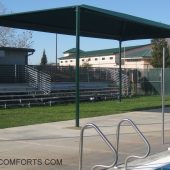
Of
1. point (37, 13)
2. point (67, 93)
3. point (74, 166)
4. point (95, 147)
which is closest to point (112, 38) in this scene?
point (67, 93)

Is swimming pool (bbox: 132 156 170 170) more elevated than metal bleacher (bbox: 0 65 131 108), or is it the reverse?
metal bleacher (bbox: 0 65 131 108)

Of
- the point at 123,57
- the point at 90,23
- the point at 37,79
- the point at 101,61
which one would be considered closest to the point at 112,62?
the point at 123,57

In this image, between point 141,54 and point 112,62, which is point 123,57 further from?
point 141,54

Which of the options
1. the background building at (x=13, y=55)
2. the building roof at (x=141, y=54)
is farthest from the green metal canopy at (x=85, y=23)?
the building roof at (x=141, y=54)

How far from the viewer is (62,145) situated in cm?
1302

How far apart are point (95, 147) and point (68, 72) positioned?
2386 centimetres

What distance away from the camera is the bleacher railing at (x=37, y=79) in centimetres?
3195

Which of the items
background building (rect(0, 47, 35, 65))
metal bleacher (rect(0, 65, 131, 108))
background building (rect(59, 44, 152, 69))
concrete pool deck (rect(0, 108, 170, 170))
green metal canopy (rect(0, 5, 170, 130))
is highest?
background building (rect(59, 44, 152, 69))

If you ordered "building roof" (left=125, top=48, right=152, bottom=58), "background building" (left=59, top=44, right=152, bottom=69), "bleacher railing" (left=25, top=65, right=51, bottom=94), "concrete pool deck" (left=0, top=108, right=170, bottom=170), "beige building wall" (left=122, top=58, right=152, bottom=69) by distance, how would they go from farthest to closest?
1. "building roof" (left=125, top=48, right=152, bottom=58)
2. "background building" (left=59, top=44, right=152, bottom=69)
3. "beige building wall" (left=122, top=58, right=152, bottom=69)
4. "bleacher railing" (left=25, top=65, right=51, bottom=94)
5. "concrete pool deck" (left=0, top=108, right=170, bottom=170)

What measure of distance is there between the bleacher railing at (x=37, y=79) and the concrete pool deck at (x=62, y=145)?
13030 mm

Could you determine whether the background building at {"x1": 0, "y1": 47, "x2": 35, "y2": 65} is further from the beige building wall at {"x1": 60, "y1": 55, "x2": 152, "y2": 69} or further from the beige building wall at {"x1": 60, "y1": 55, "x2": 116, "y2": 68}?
the beige building wall at {"x1": 60, "y1": 55, "x2": 116, "y2": 68}

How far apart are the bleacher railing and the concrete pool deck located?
42.7 feet

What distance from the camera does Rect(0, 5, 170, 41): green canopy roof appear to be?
19.3 meters

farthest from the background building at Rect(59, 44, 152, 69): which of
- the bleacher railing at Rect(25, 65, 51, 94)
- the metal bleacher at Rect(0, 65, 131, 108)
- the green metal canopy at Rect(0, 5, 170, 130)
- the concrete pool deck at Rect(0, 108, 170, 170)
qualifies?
the concrete pool deck at Rect(0, 108, 170, 170)
